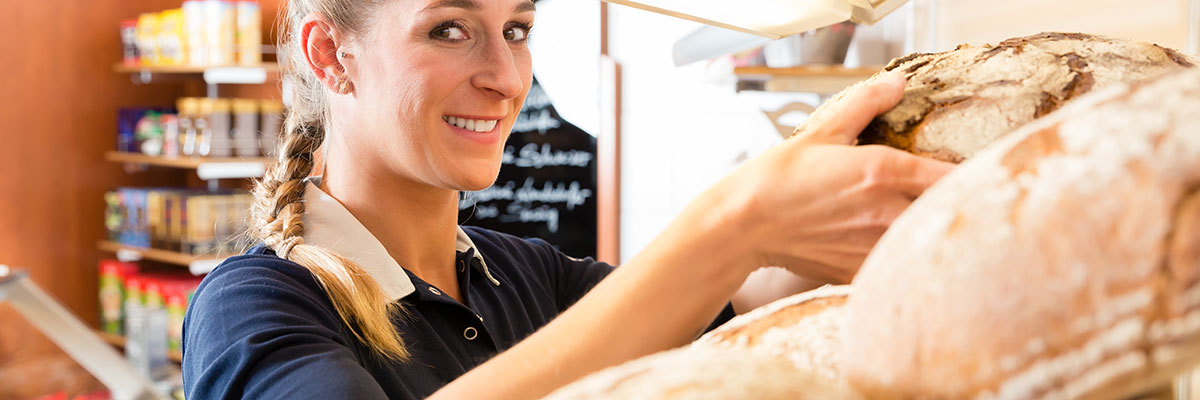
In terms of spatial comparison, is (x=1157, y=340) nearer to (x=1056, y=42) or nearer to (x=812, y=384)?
(x=812, y=384)

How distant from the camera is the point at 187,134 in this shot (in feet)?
14.1

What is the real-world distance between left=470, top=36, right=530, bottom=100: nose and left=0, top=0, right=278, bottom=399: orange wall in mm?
3723

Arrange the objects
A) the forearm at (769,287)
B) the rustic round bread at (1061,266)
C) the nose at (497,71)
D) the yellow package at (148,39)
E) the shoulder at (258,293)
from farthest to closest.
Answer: the yellow package at (148,39), the nose at (497,71), the shoulder at (258,293), the forearm at (769,287), the rustic round bread at (1061,266)

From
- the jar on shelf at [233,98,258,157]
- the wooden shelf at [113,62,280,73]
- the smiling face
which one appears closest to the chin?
the smiling face

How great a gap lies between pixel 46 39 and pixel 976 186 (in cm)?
553

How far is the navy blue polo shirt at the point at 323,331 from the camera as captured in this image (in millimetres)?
844

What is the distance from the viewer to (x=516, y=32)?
126 centimetres

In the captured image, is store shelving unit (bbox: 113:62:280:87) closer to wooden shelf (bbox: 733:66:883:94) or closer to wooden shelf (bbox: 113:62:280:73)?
wooden shelf (bbox: 113:62:280:73)

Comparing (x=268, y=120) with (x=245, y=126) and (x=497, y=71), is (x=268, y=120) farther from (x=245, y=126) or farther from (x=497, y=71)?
(x=497, y=71)

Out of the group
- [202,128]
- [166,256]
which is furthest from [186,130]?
[166,256]

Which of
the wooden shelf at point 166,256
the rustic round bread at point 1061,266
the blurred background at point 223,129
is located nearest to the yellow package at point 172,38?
the blurred background at point 223,129

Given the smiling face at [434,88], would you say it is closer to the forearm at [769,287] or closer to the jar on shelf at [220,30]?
the forearm at [769,287]

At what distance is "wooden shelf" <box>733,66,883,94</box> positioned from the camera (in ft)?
6.79

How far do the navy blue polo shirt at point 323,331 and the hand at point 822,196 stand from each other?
0.46 metres
